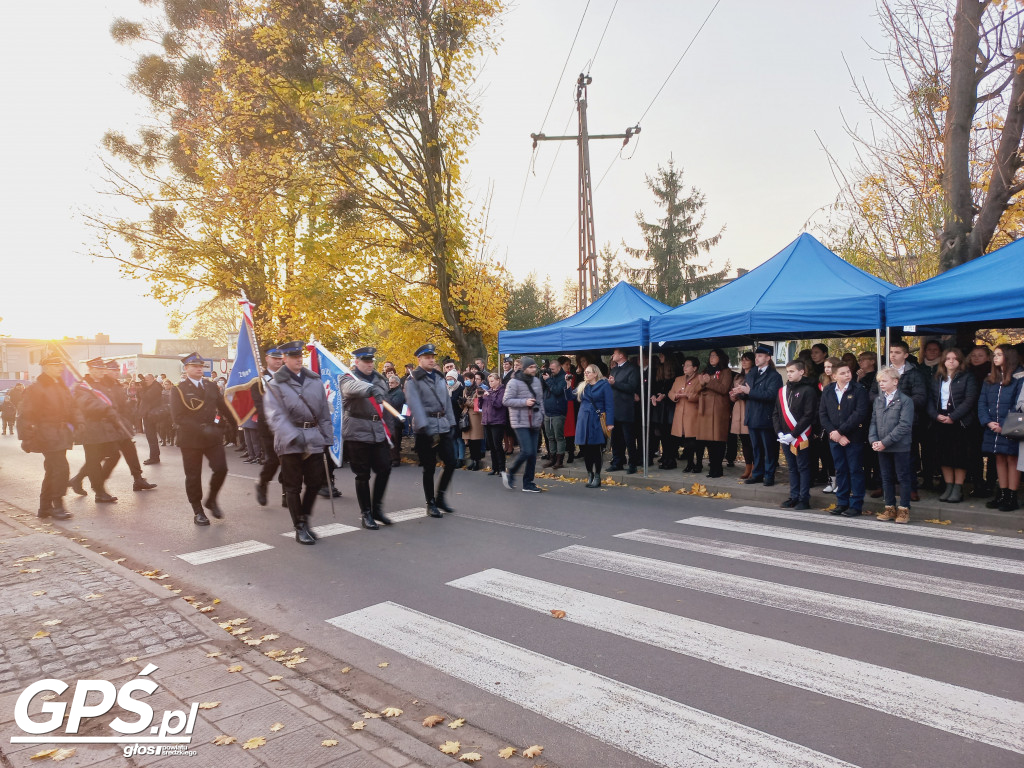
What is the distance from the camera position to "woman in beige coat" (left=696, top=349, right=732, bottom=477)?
11234 millimetres

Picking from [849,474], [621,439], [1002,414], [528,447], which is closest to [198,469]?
[528,447]

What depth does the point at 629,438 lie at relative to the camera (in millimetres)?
12242

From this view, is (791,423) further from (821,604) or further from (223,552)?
(223,552)

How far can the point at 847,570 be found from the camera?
6.09m

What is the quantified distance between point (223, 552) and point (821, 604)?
5.75m

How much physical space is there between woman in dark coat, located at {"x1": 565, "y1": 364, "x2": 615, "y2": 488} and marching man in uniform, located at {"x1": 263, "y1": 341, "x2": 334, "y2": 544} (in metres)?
4.72

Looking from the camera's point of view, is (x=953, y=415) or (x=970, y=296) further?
(x=953, y=415)

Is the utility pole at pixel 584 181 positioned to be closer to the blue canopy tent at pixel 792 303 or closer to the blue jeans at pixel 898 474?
the blue canopy tent at pixel 792 303

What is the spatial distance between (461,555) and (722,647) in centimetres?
303

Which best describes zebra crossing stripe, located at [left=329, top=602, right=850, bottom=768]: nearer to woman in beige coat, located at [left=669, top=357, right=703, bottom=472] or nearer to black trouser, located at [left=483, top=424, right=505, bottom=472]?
woman in beige coat, located at [left=669, top=357, right=703, bottom=472]

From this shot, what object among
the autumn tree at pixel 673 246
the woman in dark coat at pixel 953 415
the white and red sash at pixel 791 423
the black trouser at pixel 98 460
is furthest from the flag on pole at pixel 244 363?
the autumn tree at pixel 673 246

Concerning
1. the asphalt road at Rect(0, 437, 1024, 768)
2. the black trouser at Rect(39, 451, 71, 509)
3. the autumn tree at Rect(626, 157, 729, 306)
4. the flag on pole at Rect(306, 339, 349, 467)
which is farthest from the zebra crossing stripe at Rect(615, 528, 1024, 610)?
the autumn tree at Rect(626, 157, 729, 306)

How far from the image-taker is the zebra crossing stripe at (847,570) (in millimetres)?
5344

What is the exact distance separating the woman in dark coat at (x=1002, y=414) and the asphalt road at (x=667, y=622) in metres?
1.11
